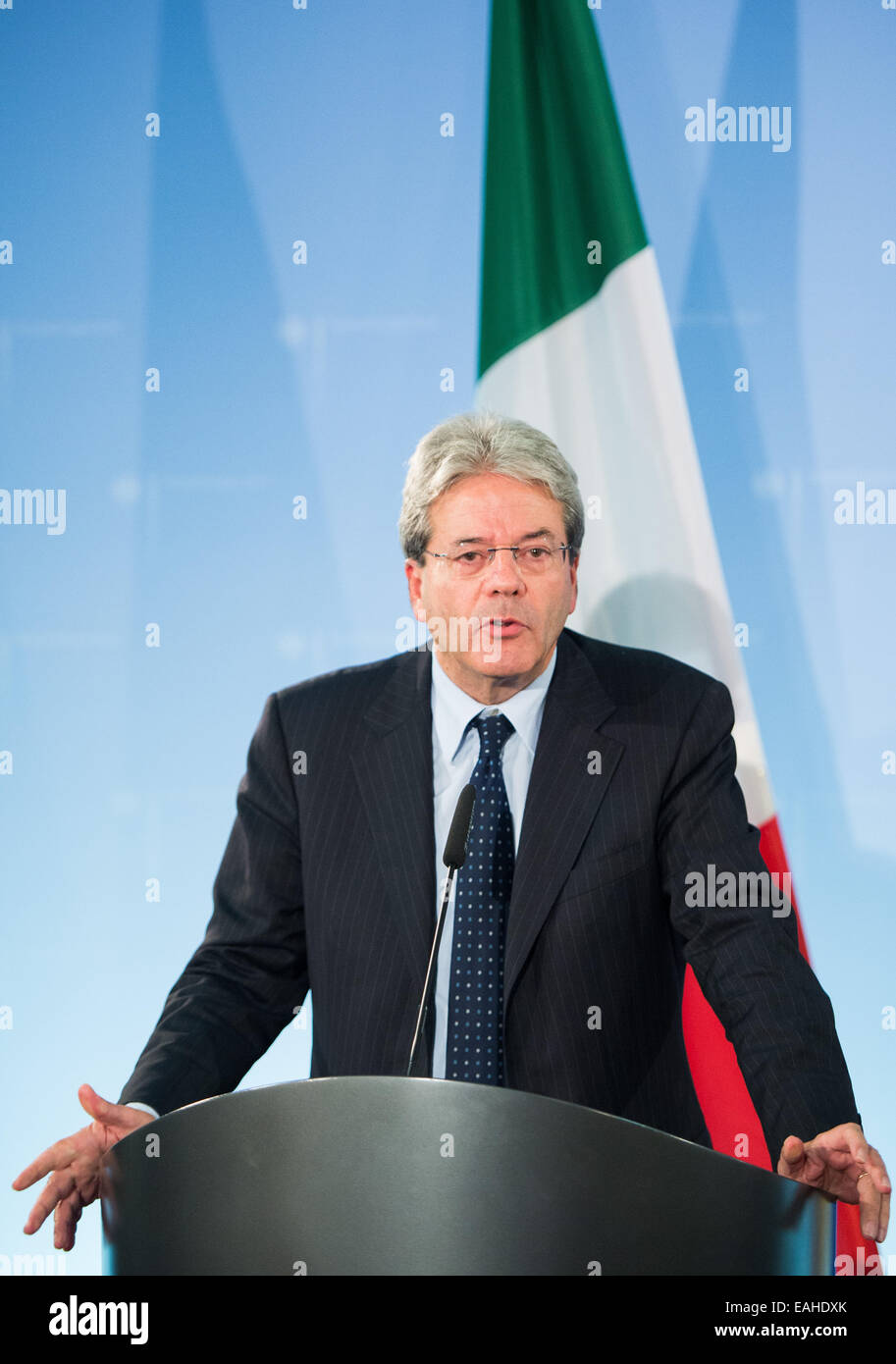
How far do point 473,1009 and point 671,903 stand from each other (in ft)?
1.20

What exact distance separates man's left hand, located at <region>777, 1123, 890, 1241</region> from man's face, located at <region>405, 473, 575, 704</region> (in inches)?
38.2

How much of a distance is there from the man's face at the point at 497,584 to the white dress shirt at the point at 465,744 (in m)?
0.05

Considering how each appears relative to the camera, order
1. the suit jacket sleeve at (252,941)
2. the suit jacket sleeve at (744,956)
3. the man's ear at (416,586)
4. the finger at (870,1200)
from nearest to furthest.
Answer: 1. the finger at (870,1200)
2. the suit jacket sleeve at (744,956)
3. the suit jacket sleeve at (252,941)
4. the man's ear at (416,586)

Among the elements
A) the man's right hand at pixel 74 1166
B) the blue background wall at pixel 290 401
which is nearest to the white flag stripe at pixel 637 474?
the blue background wall at pixel 290 401

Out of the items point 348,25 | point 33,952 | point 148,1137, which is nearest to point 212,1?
point 348,25

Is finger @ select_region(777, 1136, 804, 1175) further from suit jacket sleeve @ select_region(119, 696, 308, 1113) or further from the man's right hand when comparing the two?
suit jacket sleeve @ select_region(119, 696, 308, 1113)

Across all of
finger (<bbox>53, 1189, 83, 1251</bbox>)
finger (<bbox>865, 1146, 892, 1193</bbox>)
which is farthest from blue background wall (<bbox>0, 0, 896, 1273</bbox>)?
finger (<bbox>865, 1146, 892, 1193</bbox>)

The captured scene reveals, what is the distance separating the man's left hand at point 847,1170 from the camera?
4.78 ft

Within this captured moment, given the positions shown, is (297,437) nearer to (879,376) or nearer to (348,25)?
(348,25)

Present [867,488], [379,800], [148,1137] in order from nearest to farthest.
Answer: [148,1137], [379,800], [867,488]

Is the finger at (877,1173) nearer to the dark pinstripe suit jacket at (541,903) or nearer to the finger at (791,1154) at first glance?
the finger at (791,1154)

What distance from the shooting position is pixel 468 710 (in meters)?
2.30

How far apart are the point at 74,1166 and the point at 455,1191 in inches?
25.2
